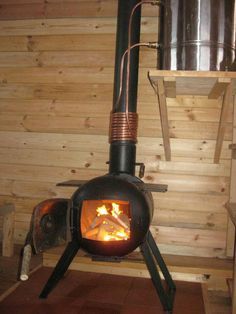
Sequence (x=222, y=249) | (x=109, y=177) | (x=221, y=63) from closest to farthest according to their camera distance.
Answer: (x=221, y=63), (x=109, y=177), (x=222, y=249)

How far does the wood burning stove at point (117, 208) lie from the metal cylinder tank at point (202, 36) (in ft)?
0.89

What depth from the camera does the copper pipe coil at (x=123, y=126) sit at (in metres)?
2.16

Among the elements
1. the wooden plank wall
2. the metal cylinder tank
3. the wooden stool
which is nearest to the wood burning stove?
the metal cylinder tank

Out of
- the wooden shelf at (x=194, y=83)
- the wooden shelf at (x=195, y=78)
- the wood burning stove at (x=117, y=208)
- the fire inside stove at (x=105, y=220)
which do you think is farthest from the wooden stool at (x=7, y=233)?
the wooden shelf at (x=195, y=78)

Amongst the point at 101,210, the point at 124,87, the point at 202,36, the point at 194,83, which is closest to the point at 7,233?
the point at 101,210

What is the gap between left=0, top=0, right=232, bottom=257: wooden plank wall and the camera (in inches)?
102

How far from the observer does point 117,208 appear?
6.59ft

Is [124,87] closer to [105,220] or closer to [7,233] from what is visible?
[105,220]

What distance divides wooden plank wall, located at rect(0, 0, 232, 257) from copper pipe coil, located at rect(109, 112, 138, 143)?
48cm

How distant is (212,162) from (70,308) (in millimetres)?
1506

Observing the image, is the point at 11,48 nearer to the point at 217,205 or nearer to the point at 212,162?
the point at 212,162

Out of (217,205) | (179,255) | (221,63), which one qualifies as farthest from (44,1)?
(179,255)

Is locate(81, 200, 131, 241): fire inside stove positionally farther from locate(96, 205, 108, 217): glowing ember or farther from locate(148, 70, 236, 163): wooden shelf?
locate(148, 70, 236, 163): wooden shelf

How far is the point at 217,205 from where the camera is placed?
2574 millimetres
